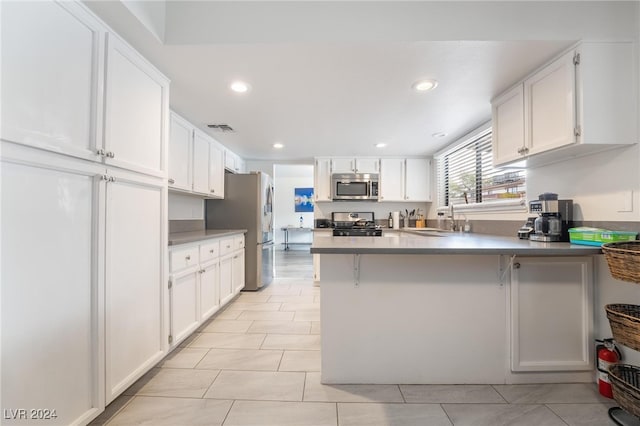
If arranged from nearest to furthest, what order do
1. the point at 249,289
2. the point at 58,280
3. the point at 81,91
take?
1. the point at 58,280
2. the point at 81,91
3. the point at 249,289

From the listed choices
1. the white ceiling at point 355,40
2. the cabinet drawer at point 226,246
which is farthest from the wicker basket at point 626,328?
the cabinet drawer at point 226,246

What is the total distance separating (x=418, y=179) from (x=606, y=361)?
3.30 m

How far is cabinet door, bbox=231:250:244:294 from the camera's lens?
3.56 m

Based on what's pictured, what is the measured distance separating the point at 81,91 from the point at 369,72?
1.66m

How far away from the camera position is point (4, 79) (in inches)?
39.1

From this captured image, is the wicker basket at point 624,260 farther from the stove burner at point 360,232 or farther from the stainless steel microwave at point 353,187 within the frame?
the stainless steel microwave at point 353,187

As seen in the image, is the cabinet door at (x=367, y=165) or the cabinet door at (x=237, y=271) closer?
the cabinet door at (x=237, y=271)

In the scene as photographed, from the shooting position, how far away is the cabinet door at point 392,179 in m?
4.61

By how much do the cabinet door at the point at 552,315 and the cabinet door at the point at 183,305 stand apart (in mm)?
2405

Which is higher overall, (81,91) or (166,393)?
(81,91)

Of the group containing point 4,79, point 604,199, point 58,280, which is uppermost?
point 4,79

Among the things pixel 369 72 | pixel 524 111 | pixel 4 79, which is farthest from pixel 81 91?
pixel 524 111

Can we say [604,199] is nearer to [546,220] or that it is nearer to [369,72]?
[546,220]

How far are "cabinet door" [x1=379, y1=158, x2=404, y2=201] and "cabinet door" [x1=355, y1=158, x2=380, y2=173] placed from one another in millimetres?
81
